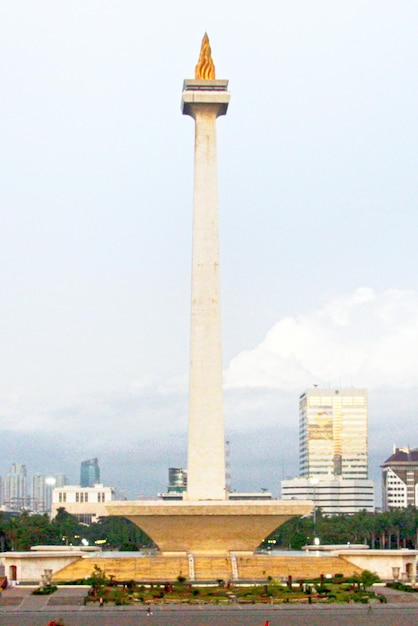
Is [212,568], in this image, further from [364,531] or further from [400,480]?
[400,480]

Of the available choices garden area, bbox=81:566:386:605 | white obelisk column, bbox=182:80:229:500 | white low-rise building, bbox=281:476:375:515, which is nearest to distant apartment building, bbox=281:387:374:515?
white low-rise building, bbox=281:476:375:515

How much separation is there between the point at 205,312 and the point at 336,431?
126 m

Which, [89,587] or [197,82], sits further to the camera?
[197,82]

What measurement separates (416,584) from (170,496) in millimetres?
104190

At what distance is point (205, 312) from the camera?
164ft

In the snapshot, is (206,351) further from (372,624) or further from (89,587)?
(372,624)

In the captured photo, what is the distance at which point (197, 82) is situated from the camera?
51625mm

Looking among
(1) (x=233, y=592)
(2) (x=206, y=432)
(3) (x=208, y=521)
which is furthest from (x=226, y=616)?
(2) (x=206, y=432)

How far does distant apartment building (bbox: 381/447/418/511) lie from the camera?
528ft

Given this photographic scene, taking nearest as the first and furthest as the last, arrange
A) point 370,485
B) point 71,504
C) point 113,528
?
point 113,528 → point 71,504 → point 370,485

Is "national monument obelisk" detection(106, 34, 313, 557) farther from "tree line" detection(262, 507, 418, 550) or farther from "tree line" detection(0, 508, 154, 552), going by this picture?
"tree line" detection(262, 507, 418, 550)

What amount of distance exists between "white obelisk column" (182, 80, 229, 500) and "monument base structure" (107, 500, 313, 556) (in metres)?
1.79

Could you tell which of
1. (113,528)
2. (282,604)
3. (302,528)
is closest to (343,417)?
(113,528)

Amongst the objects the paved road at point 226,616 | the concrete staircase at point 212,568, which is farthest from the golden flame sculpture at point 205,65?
the paved road at point 226,616
